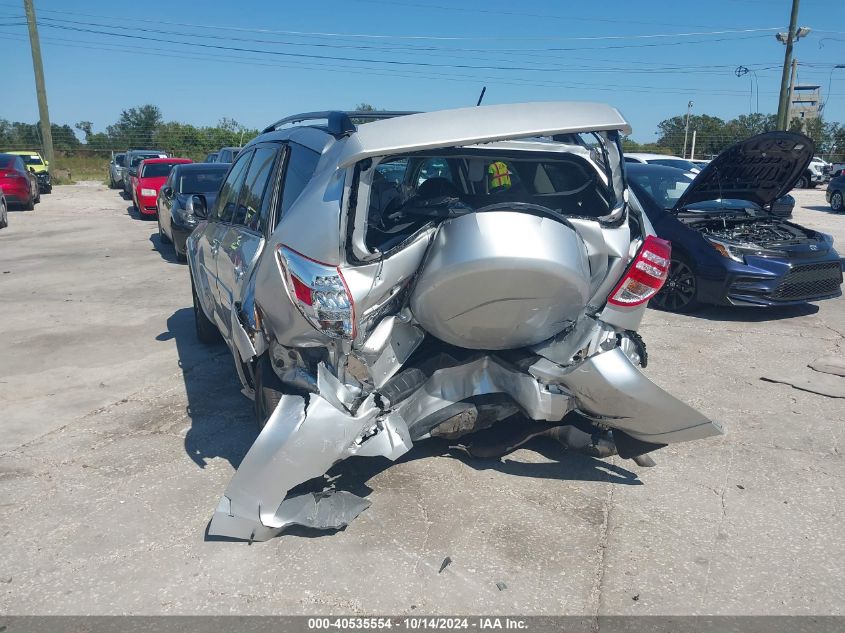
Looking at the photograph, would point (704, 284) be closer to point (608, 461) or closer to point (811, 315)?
point (811, 315)

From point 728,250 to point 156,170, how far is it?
15.8m

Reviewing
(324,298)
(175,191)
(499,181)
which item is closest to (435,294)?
(324,298)

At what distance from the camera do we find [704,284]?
782 cm

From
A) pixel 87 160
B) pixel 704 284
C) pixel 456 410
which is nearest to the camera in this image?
pixel 456 410

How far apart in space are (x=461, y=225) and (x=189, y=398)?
3099mm

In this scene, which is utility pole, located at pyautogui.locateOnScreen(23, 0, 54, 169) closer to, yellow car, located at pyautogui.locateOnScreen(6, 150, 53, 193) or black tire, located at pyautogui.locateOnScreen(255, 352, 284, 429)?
yellow car, located at pyautogui.locateOnScreen(6, 150, 53, 193)

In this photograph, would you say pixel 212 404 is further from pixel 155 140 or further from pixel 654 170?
pixel 155 140

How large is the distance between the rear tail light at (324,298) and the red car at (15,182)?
65.0 ft

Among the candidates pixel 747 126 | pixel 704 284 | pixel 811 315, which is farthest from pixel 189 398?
pixel 747 126

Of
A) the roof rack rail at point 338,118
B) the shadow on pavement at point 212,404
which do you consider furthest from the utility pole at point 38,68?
the roof rack rail at point 338,118

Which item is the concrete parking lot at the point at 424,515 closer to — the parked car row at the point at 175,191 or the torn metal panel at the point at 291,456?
the torn metal panel at the point at 291,456

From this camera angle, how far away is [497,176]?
404 cm

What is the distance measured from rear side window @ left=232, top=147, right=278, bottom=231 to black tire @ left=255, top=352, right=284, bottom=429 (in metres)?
0.79

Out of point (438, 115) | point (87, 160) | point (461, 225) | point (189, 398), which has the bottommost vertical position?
point (87, 160)
